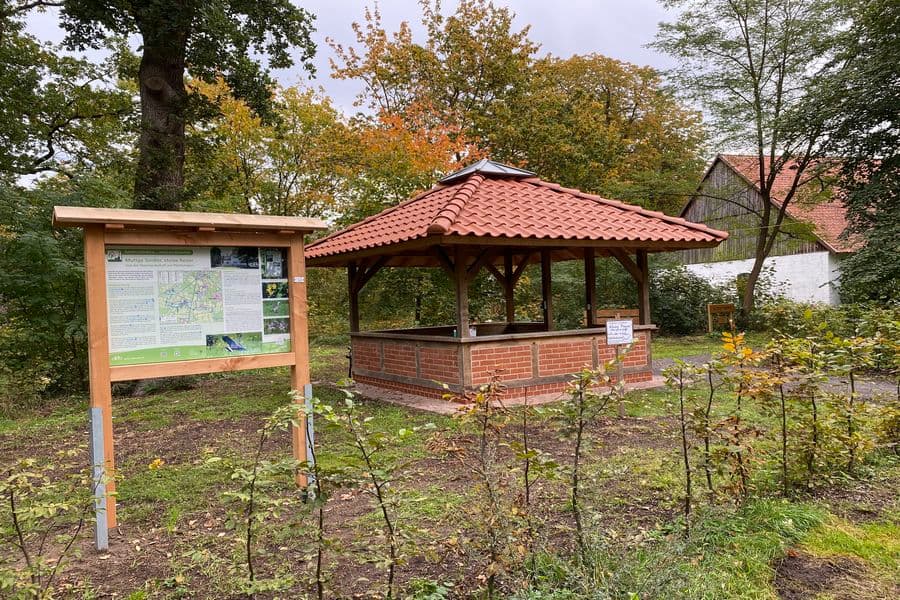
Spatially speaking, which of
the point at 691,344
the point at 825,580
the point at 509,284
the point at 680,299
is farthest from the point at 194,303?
the point at 680,299

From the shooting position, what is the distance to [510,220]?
839cm

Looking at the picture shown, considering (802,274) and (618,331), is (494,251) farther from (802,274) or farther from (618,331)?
(802,274)

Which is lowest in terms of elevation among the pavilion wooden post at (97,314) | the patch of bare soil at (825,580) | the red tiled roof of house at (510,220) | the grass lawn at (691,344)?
the grass lawn at (691,344)

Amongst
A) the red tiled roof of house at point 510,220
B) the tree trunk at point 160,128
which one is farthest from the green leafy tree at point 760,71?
the tree trunk at point 160,128

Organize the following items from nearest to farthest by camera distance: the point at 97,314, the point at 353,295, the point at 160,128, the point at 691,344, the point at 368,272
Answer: the point at 97,314
the point at 160,128
the point at 368,272
the point at 353,295
the point at 691,344

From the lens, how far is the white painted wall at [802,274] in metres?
20.5

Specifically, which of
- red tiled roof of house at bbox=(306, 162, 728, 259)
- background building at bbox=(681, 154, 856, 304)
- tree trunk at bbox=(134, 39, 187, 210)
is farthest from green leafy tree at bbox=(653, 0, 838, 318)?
tree trunk at bbox=(134, 39, 187, 210)

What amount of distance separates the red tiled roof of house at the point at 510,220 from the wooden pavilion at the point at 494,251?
21mm

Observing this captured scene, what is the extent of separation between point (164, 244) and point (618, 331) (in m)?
4.99

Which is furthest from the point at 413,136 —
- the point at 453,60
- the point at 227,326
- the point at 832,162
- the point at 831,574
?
the point at 831,574

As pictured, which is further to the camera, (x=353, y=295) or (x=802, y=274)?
(x=802, y=274)

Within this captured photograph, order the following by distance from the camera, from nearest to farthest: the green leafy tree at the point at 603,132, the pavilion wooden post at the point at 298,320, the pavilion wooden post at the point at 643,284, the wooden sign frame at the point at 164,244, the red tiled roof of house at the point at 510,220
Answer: the wooden sign frame at the point at 164,244 < the pavilion wooden post at the point at 298,320 < the red tiled roof of house at the point at 510,220 < the pavilion wooden post at the point at 643,284 < the green leafy tree at the point at 603,132

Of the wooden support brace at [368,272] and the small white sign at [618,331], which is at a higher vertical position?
the wooden support brace at [368,272]

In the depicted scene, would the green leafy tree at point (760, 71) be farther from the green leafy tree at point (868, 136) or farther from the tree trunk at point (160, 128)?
the tree trunk at point (160, 128)
